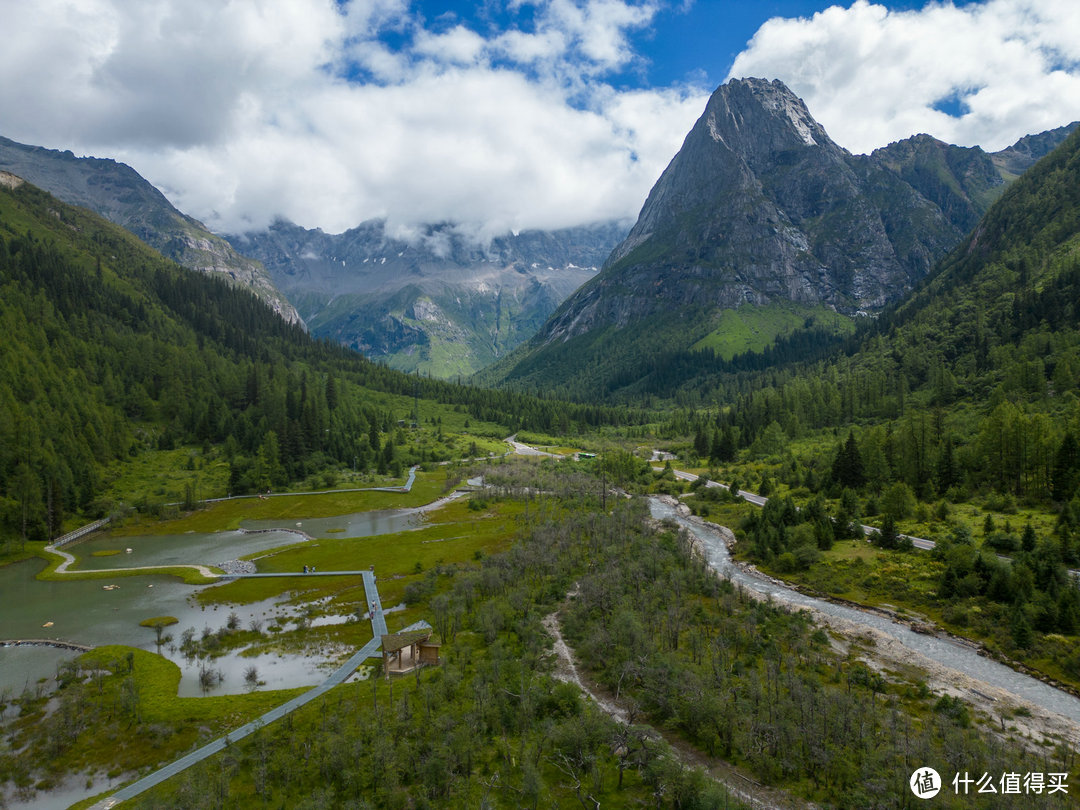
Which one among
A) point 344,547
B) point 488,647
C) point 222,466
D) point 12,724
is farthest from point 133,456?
point 488,647

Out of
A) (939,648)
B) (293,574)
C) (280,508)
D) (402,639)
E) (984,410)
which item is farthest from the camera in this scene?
(280,508)

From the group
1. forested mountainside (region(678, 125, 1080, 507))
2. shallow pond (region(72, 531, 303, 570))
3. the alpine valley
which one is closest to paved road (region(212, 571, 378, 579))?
the alpine valley

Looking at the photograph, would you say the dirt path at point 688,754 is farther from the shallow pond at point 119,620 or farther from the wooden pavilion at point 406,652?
the shallow pond at point 119,620

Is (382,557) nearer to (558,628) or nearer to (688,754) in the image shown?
(558,628)

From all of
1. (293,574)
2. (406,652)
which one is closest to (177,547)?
(293,574)

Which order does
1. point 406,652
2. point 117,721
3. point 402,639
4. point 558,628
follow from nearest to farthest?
point 117,721 < point 402,639 < point 406,652 < point 558,628

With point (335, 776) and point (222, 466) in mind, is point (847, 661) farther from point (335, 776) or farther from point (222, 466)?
point (222, 466)

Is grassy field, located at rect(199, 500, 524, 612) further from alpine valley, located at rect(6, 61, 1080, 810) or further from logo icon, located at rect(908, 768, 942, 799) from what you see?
logo icon, located at rect(908, 768, 942, 799)
